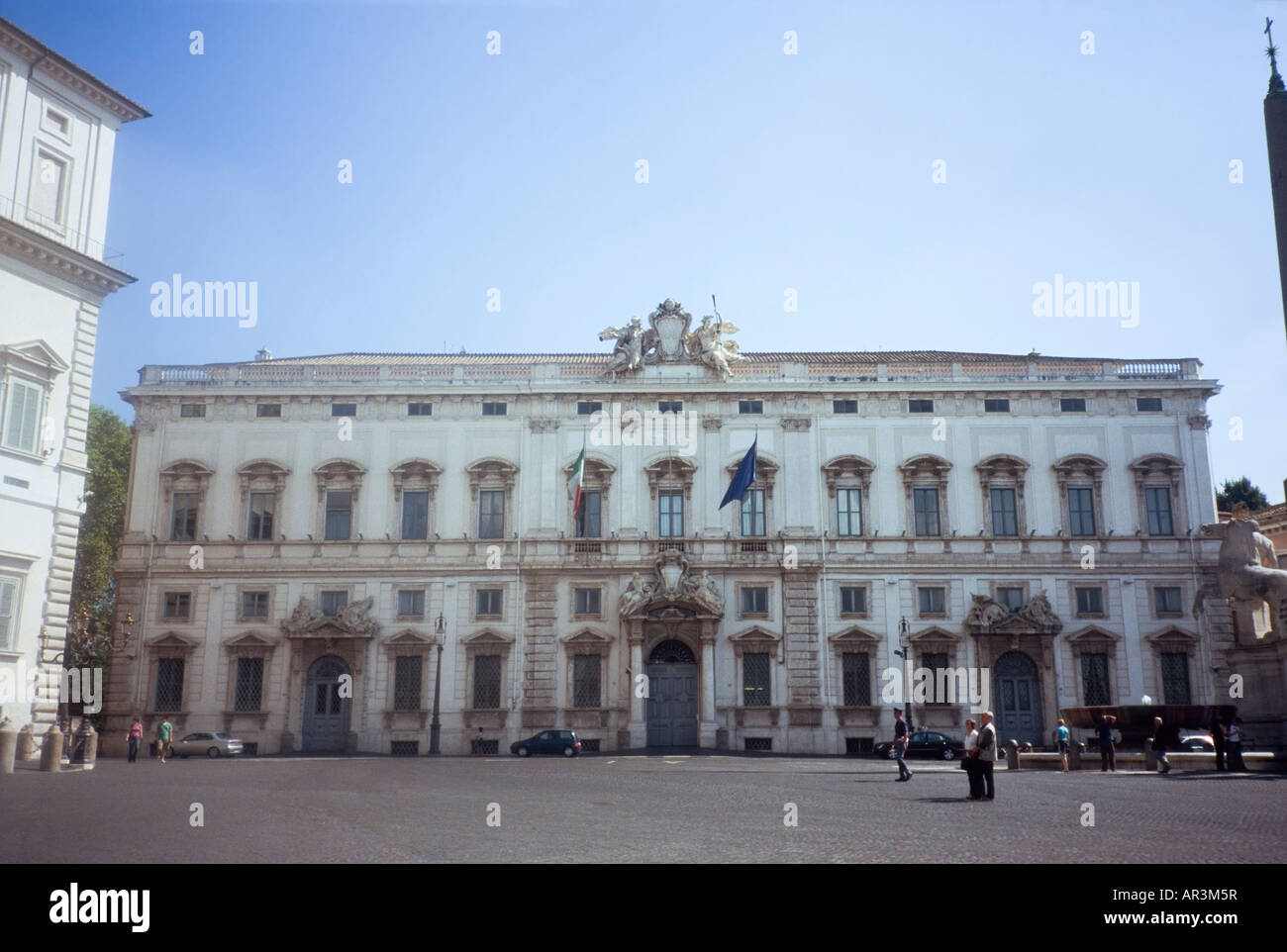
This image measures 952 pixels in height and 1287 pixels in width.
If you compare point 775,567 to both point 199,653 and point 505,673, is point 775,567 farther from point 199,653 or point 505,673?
point 199,653

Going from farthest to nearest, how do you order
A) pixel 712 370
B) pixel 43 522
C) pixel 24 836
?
pixel 712 370
pixel 43 522
pixel 24 836

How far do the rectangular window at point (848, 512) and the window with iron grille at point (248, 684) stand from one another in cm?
2328

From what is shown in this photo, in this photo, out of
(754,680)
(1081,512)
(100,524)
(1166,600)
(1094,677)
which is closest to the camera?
(1094,677)

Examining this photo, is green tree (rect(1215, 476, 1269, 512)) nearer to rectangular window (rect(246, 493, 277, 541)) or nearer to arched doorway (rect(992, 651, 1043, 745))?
arched doorway (rect(992, 651, 1043, 745))

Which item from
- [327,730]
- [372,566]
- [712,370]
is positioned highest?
[712,370]

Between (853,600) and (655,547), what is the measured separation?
802 centimetres

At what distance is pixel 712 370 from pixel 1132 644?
19508 mm

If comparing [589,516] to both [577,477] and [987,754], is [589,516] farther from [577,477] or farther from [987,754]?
[987,754]

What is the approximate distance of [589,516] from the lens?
44.5 m

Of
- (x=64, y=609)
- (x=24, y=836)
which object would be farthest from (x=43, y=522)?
(x=24, y=836)

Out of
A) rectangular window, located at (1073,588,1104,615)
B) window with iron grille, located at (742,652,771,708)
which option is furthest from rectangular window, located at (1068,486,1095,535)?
window with iron grille, located at (742,652,771,708)

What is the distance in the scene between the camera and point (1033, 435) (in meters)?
44.9

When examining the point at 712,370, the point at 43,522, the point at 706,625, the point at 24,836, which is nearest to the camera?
the point at 24,836

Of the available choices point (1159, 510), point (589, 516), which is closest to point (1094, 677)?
point (1159, 510)
